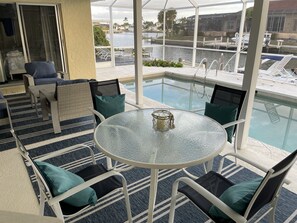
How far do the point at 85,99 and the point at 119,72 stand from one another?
4.93 m

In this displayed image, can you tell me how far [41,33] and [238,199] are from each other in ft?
21.9

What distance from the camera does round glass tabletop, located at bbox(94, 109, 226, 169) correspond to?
1.46 m

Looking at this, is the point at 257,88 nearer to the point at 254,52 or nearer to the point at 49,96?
the point at 254,52

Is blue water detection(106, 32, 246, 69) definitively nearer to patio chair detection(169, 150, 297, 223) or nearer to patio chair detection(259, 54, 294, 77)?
patio chair detection(259, 54, 294, 77)

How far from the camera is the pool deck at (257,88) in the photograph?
2.67m

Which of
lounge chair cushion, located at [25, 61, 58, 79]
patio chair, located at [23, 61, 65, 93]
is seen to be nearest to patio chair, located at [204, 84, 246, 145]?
patio chair, located at [23, 61, 65, 93]

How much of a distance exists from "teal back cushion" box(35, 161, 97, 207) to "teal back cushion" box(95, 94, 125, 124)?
1.26 meters

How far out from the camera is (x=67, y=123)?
12.5ft

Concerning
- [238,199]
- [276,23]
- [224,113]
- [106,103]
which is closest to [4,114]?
[106,103]

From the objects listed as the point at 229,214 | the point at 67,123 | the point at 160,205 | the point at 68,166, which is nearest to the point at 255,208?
the point at 229,214

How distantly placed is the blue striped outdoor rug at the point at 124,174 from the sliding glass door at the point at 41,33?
303 cm

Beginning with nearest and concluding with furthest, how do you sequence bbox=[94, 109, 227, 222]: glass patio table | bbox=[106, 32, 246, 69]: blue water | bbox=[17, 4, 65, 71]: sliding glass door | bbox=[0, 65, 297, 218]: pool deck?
bbox=[94, 109, 227, 222]: glass patio table → bbox=[0, 65, 297, 218]: pool deck → bbox=[17, 4, 65, 71]: sliding glass door → bbox=[106, 32, 246, 69]: blue water

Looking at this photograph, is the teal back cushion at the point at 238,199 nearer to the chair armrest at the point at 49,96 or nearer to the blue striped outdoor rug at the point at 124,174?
the blue striped outdoor rug at the point at 124,174

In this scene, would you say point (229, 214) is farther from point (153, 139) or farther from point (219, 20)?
point (219, 20)
